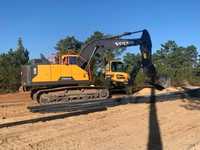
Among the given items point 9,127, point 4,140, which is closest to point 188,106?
point 9,127

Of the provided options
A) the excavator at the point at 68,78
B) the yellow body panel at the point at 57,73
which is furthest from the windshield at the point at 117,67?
the yellow body panel at the point at 57,73

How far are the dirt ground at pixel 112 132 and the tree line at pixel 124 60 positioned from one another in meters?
7.91

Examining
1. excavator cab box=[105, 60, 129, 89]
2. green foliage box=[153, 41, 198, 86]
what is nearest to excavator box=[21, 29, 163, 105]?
excavator cab box=[105, 60, 129, 89]

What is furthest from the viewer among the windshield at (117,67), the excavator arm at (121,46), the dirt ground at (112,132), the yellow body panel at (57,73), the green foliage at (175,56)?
the green foliage at (175,56)

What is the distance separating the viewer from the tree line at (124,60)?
3189cm

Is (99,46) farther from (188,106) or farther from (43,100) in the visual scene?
(188,106)

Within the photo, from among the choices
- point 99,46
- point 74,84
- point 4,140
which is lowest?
point 4,140

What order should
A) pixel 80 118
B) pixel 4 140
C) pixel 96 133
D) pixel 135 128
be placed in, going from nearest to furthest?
pixel 4 140 < pixel 96 133 < pixel 135 128 < pixel 80 118

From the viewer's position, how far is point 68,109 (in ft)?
53.3

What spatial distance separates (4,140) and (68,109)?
5933mm

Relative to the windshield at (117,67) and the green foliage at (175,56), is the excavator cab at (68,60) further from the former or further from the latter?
the green foliage at (175,56)

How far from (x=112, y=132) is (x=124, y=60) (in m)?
54.0

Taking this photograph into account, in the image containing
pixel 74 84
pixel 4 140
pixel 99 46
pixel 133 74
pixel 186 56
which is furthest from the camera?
pixel 186 56

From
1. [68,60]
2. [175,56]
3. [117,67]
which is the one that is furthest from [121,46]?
[175,56]
